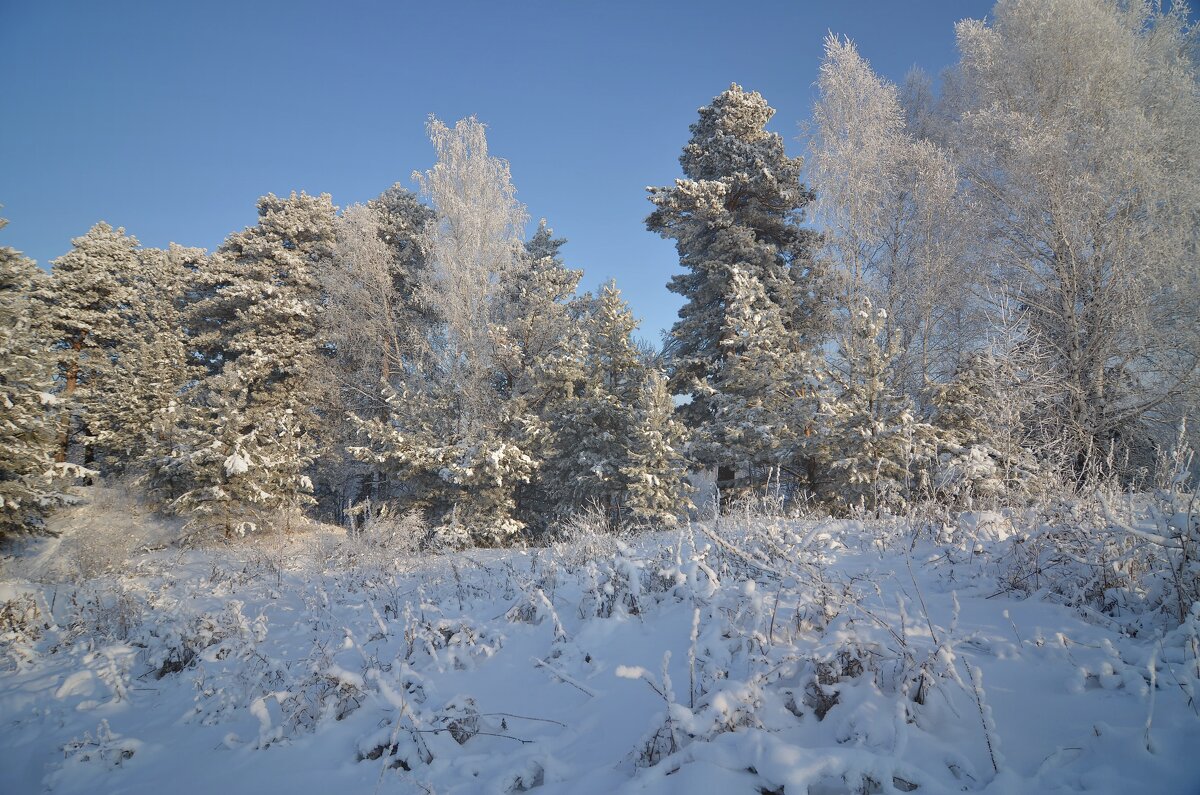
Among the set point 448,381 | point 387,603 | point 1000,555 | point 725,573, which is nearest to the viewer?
point 1000,555

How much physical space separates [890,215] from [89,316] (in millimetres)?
28503

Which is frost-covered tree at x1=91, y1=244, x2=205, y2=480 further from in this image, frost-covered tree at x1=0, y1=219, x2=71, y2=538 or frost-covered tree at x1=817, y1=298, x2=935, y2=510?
frost-covered tree at x1=817, y1=298, x2=935, y2=510

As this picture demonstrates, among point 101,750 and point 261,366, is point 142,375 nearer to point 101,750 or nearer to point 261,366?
point 261,366

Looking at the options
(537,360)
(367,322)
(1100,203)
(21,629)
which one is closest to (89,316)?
(367,322)

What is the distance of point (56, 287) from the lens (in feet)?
63.0

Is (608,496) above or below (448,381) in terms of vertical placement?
below

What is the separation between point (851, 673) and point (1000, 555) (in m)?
2.13

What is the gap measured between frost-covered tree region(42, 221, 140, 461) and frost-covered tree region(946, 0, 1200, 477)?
95.8 ft

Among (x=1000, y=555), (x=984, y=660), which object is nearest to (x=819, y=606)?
(x=984, y=660)

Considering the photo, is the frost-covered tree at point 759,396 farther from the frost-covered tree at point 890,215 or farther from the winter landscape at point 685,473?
the frost-covered tree at point 890,215

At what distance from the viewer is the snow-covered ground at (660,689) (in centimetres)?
194

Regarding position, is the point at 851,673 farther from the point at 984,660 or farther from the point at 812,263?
the point at 812,263

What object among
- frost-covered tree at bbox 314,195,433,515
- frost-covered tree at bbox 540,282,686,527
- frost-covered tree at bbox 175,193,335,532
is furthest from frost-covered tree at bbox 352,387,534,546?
frost-covered tree at bbox 175,193,335,532

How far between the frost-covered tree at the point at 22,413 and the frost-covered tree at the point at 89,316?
26.9 ft
